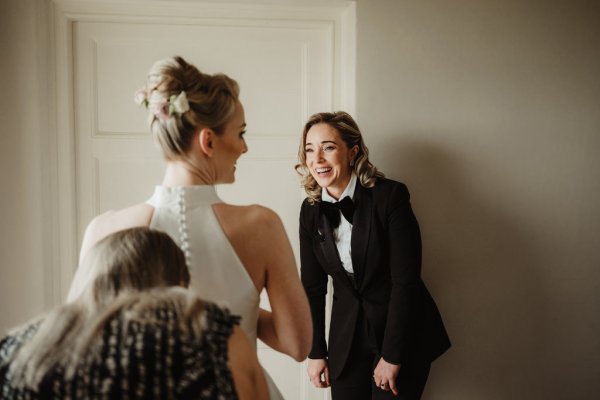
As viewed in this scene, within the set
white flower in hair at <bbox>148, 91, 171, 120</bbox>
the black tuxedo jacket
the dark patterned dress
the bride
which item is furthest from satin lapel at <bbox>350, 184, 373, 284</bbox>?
the dark patterned dress

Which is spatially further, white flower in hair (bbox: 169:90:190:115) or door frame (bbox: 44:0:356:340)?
door frame (bbox: 44:0:356:340)

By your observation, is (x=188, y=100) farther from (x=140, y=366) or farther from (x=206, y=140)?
(x=140, y=366)

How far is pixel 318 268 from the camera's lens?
2.03 meters

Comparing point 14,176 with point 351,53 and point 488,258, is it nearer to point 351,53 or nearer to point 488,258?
point 351,53

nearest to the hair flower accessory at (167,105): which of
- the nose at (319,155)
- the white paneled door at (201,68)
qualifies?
the nose at (319,155)

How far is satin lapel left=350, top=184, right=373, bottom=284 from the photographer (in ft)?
6.01

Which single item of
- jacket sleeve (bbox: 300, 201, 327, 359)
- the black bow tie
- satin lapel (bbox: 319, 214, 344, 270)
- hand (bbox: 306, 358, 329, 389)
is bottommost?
hand (bbox: 306, 358, 329, 389)

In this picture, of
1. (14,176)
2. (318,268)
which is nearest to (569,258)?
(318,268)

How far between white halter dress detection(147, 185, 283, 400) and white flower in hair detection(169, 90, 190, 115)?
173 millimetres

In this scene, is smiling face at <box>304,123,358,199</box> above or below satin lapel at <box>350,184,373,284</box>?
above

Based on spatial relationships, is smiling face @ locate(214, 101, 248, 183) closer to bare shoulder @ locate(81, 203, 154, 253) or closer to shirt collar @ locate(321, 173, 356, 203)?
bare shoulder @ locate(81, 203, 154, 253)

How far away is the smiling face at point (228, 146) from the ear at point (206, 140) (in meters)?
0.01

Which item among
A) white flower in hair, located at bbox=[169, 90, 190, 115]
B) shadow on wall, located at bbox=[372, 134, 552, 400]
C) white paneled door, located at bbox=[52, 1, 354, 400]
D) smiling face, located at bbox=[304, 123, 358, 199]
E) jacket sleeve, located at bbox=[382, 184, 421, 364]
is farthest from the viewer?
shadow on wall, located at bbox=[372, 134, 552, 400]

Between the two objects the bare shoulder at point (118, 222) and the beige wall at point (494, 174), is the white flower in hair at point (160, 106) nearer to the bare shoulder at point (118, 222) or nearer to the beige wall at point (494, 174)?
the bare shoulder at point (118, 222)
